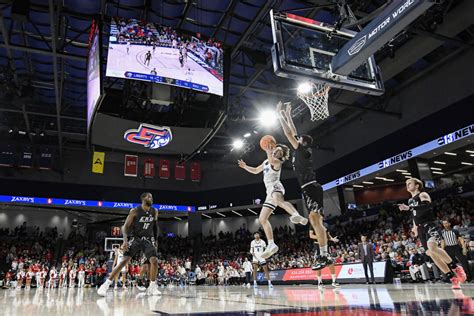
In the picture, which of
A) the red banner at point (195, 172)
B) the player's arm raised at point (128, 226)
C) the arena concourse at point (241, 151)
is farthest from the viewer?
the red banner at point (195, 172)

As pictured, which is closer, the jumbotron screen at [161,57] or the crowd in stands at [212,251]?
the jumbotron screen at [161,57]

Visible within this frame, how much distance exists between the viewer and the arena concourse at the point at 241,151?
6652 mm

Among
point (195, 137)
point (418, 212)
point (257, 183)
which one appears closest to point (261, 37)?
point (195, 137)

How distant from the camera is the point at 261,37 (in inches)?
667

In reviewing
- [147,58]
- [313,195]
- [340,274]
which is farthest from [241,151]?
[313,195]

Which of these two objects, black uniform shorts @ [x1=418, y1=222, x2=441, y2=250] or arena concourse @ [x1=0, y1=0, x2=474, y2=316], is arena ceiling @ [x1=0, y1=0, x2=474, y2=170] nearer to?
arena concourse @ [x1=0, y1=0, x2=474, y2=316]

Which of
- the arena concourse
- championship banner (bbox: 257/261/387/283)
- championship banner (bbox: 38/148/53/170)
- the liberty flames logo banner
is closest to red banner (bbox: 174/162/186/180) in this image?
the arena concourse

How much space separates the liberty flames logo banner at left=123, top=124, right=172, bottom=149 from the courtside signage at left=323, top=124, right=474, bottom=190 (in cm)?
1261

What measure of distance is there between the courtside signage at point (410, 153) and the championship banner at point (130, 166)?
13.9 metres

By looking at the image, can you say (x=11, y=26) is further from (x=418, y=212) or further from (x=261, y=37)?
(x=418, y=212)

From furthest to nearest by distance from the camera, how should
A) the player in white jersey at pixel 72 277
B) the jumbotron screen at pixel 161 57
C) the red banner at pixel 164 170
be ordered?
1. the red banner at pixel 164 170
2. the player in white jersey at pixel 72 277
3. the jumbotron screen at pixel 161 57

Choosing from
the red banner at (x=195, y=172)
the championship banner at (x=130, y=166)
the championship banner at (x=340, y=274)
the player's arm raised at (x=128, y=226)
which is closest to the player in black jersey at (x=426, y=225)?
Answer: the player's arm raised at (x=128, y=226)

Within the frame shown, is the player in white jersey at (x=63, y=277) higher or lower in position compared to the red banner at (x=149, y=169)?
lower

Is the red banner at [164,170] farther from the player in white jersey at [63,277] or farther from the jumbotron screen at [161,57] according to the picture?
the jumbotron screen at [161,57]
